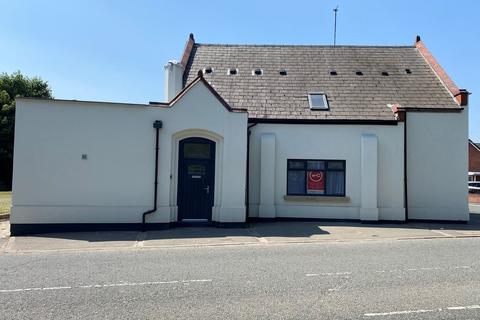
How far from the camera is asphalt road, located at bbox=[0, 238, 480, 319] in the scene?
529 cm

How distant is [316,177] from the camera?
16.2m

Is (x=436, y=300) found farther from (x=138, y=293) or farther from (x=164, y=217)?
(x=164, y=217)

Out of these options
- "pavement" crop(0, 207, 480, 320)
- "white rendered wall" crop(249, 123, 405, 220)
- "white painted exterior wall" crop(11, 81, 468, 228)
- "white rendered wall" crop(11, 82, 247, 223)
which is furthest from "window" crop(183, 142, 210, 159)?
"pavement" crop(0, 207, 480, 320)

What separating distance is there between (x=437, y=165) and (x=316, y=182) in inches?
188

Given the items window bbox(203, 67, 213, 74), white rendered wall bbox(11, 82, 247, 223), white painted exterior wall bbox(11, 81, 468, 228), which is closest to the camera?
white rendered wall bbox(11, 82, 247, 223)

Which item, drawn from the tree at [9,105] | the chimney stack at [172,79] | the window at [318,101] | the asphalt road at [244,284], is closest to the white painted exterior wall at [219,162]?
the window at [318,101]

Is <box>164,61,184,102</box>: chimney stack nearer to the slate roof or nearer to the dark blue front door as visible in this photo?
the slate roof

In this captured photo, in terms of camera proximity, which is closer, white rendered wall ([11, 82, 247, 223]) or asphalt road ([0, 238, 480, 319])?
asphalt road ([0, 238, 480, 319])

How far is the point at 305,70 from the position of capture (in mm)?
19625

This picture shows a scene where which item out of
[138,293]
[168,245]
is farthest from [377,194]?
[138,293]

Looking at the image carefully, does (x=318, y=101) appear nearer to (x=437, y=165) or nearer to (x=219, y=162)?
(x=437, y=165)

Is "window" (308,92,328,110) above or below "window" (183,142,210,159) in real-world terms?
above

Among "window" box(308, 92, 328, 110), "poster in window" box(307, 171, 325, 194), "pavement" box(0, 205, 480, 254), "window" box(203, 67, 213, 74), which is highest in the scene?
"window" box(203, 67, 213, 74)

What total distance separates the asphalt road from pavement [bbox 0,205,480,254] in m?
1.12
